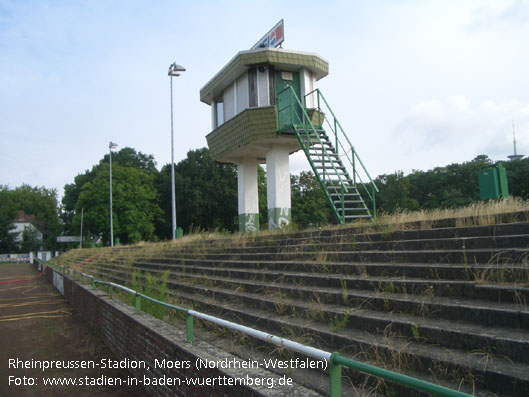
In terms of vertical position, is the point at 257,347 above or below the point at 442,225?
below

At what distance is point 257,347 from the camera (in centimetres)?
496

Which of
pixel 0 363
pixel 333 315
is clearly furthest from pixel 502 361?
pixel 0 363

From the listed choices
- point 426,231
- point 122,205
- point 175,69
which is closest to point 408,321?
point 426,231

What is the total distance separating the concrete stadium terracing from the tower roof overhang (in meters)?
8.78

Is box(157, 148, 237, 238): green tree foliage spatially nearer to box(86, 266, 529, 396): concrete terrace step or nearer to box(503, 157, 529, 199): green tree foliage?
box(503, 157, 529, 199): green tree foliage

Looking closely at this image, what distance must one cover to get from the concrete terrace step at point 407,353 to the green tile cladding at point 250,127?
373 inches

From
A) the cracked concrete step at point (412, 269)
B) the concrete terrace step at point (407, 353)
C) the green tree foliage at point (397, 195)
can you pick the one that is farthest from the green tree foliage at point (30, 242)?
the concrete terrace step at point (407, 353)

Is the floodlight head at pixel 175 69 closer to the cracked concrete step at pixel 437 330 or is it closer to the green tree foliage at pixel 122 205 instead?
the cracked concrete step at pixel 437 330

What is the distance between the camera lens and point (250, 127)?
48.2 feet

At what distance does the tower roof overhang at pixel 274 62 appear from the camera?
14641 mm

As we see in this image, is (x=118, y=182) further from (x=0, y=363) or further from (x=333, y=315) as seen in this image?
(x=333, y=315)

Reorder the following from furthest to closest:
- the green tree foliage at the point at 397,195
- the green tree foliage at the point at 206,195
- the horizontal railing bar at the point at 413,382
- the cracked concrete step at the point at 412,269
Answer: the green tree foliage at the point at 206,195
the green tree foliage at the point at 397,195
the cracked concrete step at the point at 412,269
the horizontal railing bar at the point at 413,382

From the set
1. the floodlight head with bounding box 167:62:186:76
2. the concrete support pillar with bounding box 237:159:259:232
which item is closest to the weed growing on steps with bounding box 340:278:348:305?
the concrete support pillar with bounding box 237:159:259:232

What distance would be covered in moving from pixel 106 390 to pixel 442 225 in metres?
5.56
